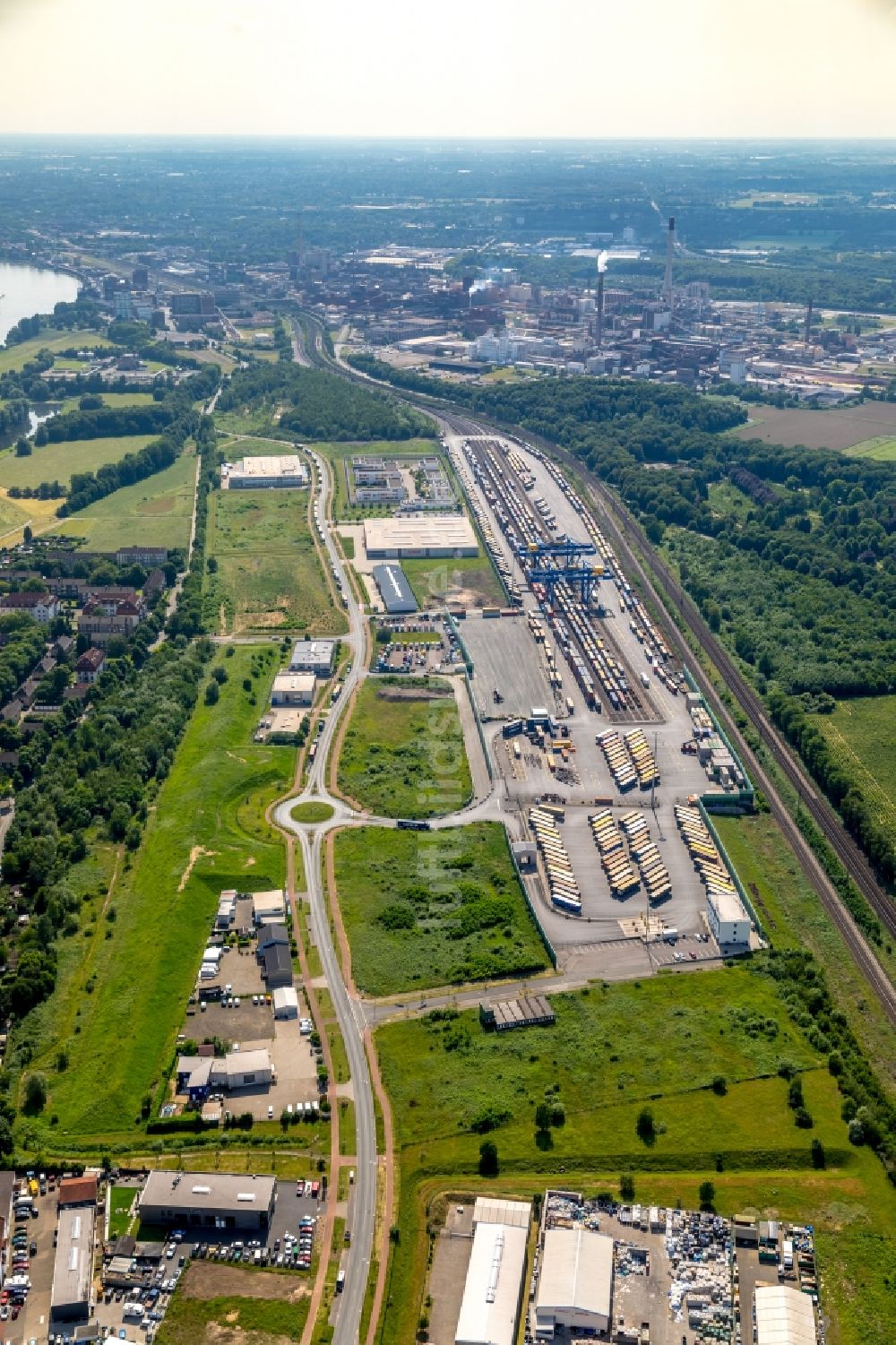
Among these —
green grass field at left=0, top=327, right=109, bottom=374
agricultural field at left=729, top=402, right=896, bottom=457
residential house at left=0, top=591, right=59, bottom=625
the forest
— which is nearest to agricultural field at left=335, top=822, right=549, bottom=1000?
residential house at left=0, top=591, right=59, bottom=625

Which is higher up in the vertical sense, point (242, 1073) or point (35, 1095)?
point (242, 1073)

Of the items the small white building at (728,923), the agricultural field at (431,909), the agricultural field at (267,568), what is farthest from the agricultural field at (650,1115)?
the agricultural field at (267,568)

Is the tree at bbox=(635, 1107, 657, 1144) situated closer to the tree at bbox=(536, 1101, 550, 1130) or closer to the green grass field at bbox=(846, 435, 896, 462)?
the tree at bbox=(536, 1101, 550, 1130)

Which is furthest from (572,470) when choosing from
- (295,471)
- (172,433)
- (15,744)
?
(15,744)

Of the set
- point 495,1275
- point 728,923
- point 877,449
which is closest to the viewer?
point 495,1275

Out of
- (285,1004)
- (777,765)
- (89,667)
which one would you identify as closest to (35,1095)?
(285,1004)

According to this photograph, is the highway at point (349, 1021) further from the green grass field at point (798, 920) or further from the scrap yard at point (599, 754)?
the green grass field at point (798, 920)

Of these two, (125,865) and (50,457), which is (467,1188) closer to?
(125,865)

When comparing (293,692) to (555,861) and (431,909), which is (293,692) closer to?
(555,861)
